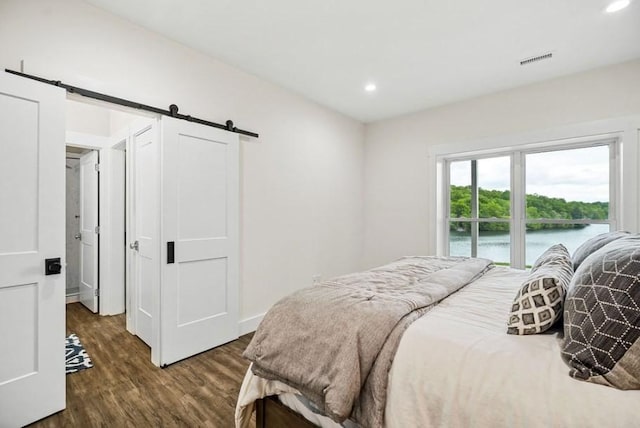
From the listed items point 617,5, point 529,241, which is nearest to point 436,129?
point 529,241

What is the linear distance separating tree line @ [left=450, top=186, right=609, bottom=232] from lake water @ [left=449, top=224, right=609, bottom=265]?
67 millimetres

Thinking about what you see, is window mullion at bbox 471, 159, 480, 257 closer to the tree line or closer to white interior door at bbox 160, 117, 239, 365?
the tree line

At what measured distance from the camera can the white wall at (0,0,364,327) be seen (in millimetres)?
2047

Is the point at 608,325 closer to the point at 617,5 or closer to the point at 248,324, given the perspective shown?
the point at 617,5

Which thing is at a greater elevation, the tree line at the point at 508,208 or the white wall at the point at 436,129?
the white wall at the point at 436,129

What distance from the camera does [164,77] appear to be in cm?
259

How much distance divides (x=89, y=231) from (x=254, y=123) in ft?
8.58

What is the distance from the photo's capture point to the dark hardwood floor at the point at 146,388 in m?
1.87

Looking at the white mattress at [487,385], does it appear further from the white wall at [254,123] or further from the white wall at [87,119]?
the white wall at [87,119]

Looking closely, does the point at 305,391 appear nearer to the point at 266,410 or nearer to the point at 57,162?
the point at 266,410

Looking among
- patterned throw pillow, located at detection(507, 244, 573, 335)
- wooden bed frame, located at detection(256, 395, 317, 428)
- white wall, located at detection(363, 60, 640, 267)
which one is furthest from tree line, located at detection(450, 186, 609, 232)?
wooden bed frame, located at detection(256, 395, 317, 428)

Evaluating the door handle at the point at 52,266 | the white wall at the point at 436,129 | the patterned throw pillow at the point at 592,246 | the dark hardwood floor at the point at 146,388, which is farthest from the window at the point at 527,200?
the door handle at the point at 52,266

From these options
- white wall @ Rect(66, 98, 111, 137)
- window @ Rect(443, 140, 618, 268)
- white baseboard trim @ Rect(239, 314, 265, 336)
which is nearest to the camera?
white baseboard trim @ Rect(239, 314, 265, 336)

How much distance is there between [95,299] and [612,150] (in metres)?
6.08
